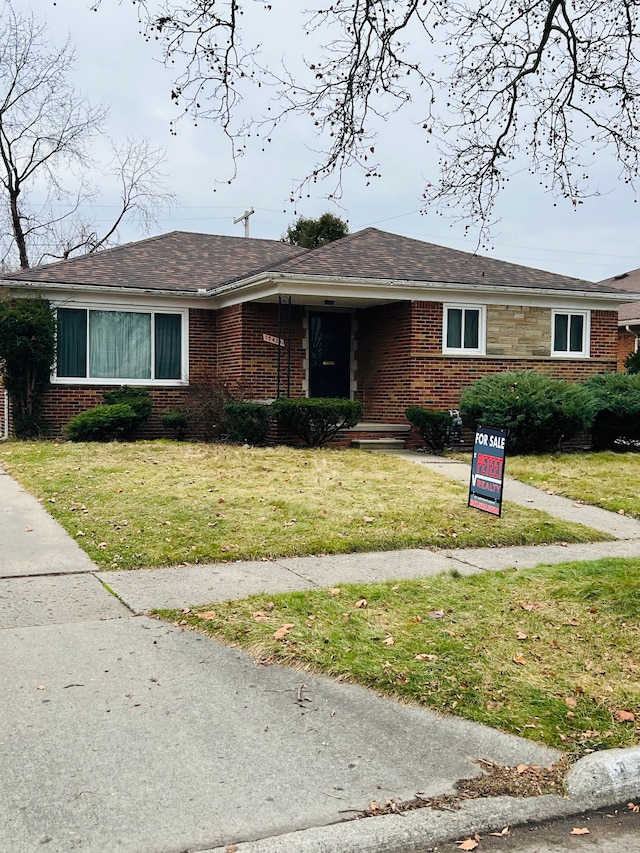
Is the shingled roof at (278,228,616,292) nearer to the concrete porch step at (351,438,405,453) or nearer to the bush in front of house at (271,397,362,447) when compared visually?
the bush in front of house at (271,397,362,447)

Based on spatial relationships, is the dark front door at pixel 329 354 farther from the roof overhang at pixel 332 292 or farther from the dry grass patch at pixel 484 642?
the dry grass patch at pixel 484 642

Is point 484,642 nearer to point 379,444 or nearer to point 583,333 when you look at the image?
point 379,444

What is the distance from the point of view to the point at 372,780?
3852mm

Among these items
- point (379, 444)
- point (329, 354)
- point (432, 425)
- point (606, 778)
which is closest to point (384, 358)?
point (329, 354)

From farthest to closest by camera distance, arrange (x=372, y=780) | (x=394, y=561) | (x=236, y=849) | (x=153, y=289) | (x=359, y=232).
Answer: (x=359, y=232)
(x=153, y=289)
(x=394, y=561)
(x=372, y=780)
(x=236, y=849)

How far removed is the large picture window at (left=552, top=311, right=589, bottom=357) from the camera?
19156mm

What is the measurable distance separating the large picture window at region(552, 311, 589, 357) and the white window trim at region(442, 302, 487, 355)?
5.79 ft

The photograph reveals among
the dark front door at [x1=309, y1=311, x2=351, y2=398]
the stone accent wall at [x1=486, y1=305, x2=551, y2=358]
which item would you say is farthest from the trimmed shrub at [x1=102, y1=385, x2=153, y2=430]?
the stone accent wall at [x1=486, y1=305, x2=551, y2=358]

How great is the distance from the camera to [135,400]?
17.8 meters

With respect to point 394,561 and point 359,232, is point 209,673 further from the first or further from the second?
point 359,232

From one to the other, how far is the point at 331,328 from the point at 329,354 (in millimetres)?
588

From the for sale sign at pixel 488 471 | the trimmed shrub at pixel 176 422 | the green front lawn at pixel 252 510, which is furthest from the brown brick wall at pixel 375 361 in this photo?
the for sale sign at pixel 488 471

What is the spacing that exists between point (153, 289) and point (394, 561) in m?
11.8

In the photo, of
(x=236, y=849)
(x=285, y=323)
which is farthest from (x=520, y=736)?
(x=285, y=323)
